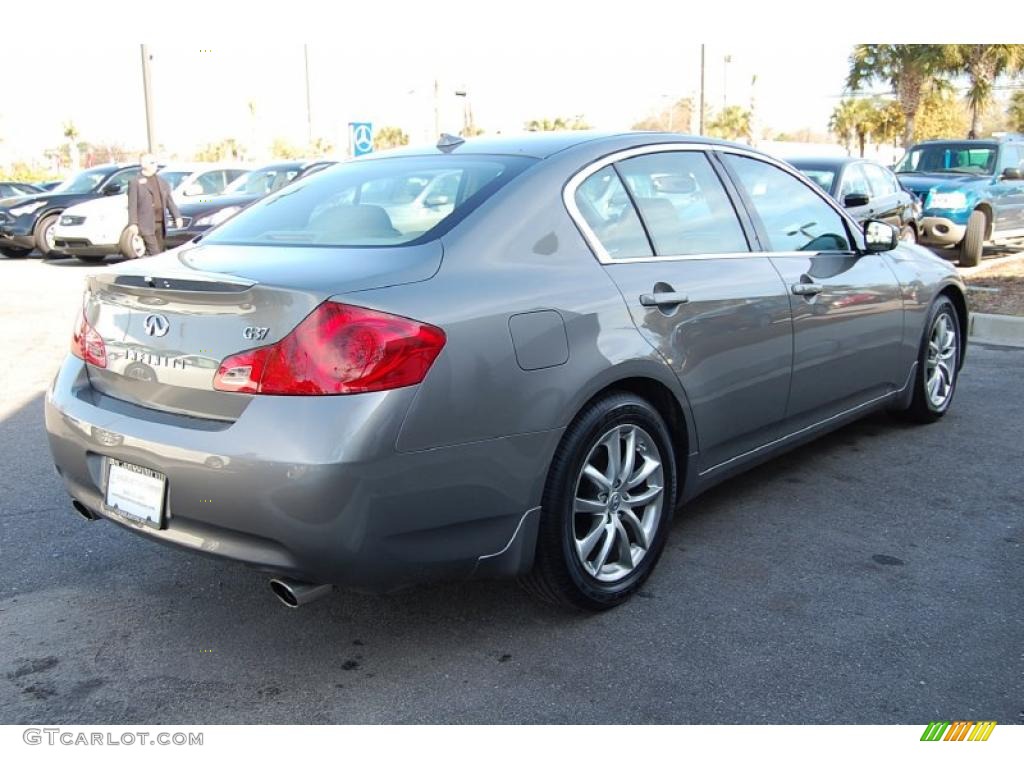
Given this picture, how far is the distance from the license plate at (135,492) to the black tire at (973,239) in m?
12.3

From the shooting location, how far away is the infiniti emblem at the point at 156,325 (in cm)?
293

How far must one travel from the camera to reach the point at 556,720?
271cm

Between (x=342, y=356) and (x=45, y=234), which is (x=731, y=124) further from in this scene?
(x=342, y=356)

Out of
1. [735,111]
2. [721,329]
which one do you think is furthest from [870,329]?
[735,111]

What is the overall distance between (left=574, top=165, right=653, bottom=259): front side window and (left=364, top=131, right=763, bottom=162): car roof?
0.18 m

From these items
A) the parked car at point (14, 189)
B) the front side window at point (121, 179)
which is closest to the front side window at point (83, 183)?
the front side window at point (121, 179)

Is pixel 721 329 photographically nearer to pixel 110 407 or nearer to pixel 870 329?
pixel 870 329

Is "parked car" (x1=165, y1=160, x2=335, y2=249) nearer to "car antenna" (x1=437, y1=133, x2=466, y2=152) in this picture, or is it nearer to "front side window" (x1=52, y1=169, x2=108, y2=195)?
"front side window" (x1=52, y1=169, x2=108, y2=195)

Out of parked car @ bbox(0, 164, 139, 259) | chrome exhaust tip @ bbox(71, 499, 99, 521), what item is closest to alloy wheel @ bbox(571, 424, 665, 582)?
chrome exhaust tip @ bbox(71, 499, 99, 521)

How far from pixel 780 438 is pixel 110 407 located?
106 inches

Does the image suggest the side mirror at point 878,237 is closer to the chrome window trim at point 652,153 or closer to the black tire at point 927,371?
the chrome window trim at point 652,153

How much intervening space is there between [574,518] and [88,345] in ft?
5.63

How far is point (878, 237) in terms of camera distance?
188 inches

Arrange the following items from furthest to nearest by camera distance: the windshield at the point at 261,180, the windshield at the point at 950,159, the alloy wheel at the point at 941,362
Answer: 1. the windshield at the point at 261,180
2. the windshield at the point at 950,159
3. the alloy wheel at the point at 941,362
